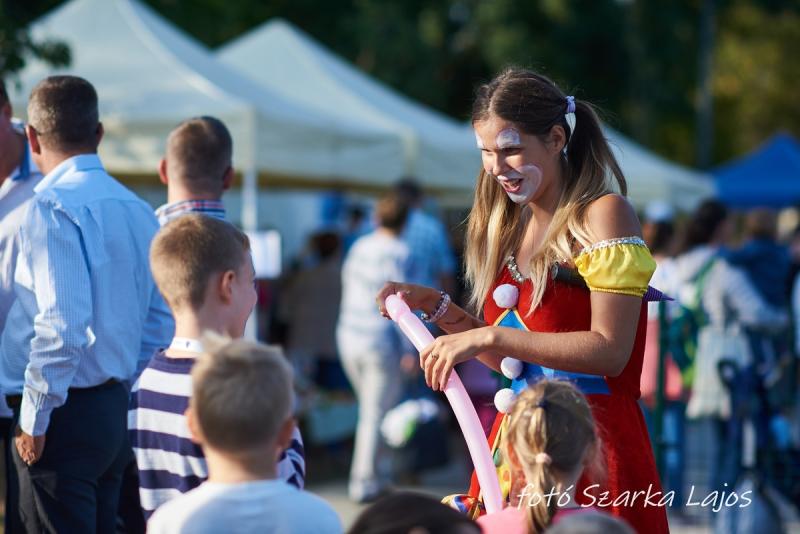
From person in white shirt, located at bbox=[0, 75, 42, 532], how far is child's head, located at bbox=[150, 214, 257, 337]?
1.14 metres

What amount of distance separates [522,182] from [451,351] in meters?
0.56

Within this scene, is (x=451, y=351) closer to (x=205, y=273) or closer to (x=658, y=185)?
(x=205, y=273)

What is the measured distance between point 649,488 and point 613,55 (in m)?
25.6

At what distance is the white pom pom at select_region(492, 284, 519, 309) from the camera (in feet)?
10.2

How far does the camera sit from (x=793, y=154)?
20578 millimetres

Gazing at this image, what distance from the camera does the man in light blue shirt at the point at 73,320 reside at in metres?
3.60

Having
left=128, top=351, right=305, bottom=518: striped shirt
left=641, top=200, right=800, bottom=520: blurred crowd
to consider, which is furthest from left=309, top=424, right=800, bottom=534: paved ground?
left=128, top=351, right=305, bottom=518: striped shirt

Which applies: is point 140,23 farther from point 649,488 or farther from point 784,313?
point 649,488

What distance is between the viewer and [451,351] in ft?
9.09

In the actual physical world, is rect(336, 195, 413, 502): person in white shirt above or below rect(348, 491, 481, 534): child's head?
below

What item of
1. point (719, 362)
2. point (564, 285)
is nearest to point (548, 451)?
point (564, 285)

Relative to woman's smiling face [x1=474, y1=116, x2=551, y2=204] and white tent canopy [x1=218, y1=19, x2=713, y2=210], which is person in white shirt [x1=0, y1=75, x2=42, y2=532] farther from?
white tent canopy [x1=218, y1=19, x2=713, y2=210]

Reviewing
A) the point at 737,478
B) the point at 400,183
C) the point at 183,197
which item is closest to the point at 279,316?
the point at 400,183

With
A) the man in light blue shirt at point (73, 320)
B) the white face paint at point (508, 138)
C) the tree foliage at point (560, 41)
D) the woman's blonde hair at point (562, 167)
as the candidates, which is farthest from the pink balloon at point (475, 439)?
the tree foliage at point (560, 41)
